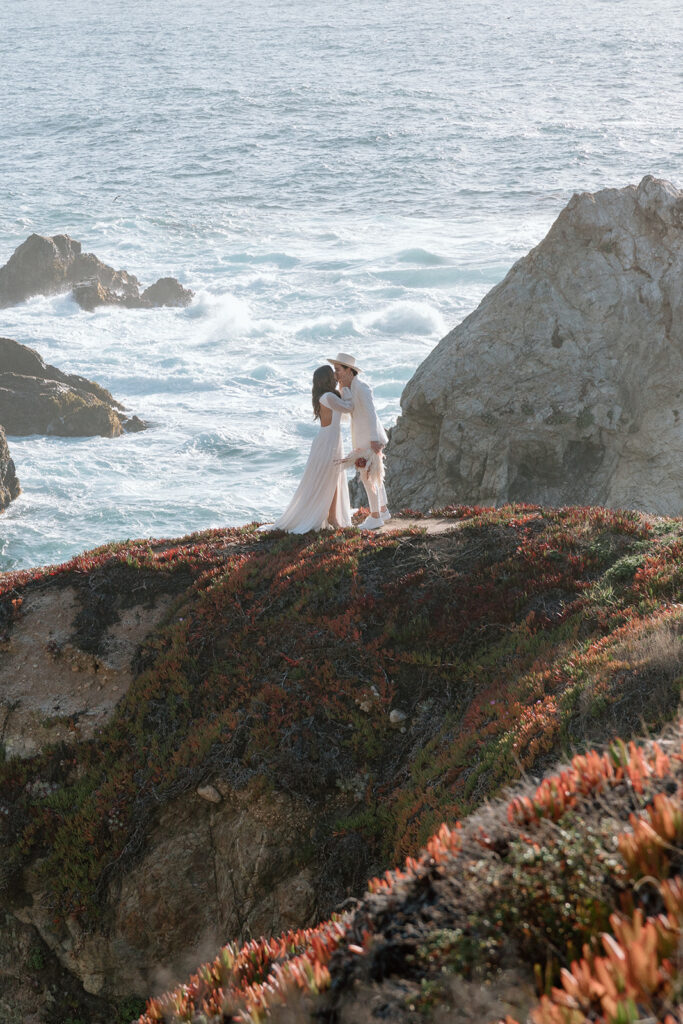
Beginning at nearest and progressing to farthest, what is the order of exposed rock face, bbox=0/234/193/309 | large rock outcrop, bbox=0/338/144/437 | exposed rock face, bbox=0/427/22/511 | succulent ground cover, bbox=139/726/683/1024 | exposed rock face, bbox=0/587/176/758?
succulent ground cover, bbox=139/726/683/1024 → exposed rock face, bbox=0/587/176/758 → exposed rock face, bbox=0/427/22/511 → large rock outcrop, bbox=0/338/144/437 → exposed rock face, bbox=0/234/193/309

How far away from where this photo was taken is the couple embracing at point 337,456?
1261cm

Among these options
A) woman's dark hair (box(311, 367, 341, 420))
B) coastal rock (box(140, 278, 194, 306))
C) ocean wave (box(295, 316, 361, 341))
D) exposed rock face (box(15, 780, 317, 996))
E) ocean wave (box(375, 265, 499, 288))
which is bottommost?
exposed rock face (box(15, 780, 317, 996))

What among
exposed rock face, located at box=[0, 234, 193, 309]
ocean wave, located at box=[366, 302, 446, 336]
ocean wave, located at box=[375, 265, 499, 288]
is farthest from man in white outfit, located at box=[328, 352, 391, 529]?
exposed rock face, located at box=[0, 234, 193, 309]

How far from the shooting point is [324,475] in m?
13.1

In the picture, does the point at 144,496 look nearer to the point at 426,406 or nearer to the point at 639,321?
the point at 426,406

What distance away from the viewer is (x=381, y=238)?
199 ft

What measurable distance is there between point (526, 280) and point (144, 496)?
16143 millimetres

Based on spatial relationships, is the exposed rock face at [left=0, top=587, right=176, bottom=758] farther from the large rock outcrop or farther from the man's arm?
Result: the large rock outcrop

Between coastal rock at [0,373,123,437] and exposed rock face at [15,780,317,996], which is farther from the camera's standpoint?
coastal rock at [0,373,123,437]

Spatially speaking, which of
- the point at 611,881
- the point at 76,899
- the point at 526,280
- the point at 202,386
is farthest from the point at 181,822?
the point at 202,386

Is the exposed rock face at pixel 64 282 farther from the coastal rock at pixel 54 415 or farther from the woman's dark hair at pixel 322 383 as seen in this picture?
the woman's dark hair at pixel 322 383

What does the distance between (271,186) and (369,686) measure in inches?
2619

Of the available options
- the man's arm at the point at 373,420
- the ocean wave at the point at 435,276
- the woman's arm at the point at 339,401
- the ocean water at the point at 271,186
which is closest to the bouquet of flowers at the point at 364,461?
the man's arm at the point at 373,420

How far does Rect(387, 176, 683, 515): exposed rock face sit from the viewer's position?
19859 millimetres
